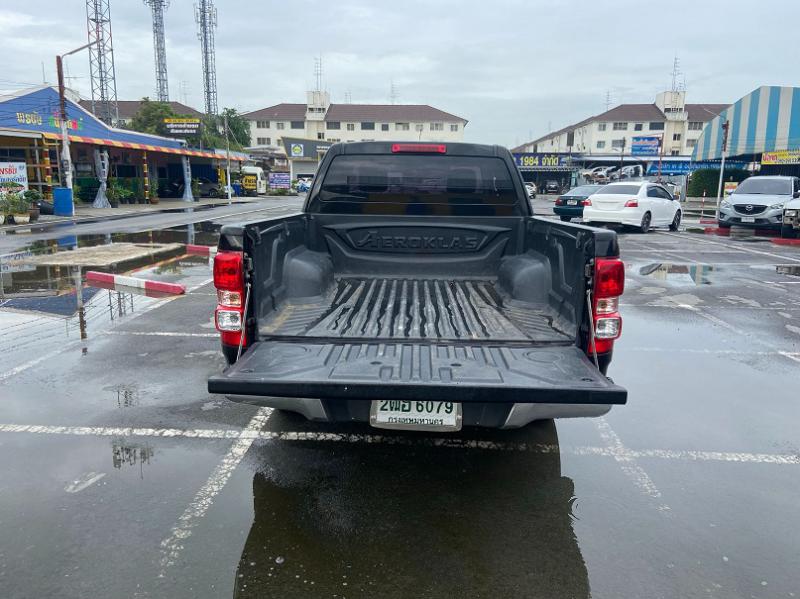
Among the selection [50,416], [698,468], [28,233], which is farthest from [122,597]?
[28,233]

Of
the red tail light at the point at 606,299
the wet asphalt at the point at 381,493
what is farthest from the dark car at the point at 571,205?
the red tail light at the point at 606,299

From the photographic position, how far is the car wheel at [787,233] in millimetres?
19234

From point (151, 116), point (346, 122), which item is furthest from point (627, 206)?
point (346, 122)

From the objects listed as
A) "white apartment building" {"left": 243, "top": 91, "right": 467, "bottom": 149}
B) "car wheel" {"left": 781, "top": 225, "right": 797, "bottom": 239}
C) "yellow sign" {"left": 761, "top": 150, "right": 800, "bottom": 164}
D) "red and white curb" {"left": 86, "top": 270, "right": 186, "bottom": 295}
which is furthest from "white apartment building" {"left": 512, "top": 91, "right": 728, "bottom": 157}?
"red and white curb" {"left": 86, "top": 270, "right": 186, "bottom": 295}

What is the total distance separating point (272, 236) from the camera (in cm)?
408

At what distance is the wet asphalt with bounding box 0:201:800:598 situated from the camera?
2.81m

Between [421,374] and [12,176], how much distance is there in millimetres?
26242

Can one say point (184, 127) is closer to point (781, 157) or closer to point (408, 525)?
point (781, 157)

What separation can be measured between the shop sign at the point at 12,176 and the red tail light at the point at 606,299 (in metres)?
25.8

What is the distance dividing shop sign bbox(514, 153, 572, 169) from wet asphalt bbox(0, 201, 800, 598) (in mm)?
59715

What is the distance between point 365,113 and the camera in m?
89.9

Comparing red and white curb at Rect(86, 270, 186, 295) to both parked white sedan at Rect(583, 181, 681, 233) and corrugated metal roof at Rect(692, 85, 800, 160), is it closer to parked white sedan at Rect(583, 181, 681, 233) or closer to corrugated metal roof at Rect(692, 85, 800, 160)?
parked white sedan at Rect(583, 181, 681, 233)

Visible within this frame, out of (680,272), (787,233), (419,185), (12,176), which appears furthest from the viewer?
(12,176)

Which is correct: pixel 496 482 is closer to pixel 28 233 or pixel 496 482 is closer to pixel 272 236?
pixel 272 236
